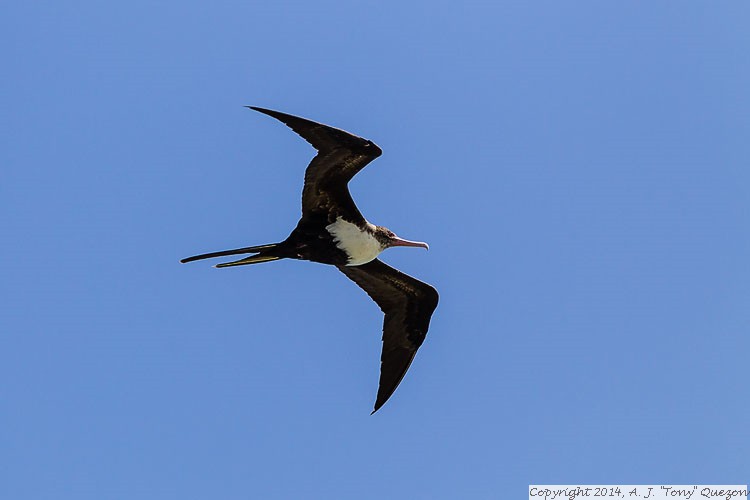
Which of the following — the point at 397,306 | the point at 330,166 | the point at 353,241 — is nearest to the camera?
the point at 330,166

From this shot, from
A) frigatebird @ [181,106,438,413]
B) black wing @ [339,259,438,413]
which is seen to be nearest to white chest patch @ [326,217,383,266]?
frigatebird @ [181,106,438,413]

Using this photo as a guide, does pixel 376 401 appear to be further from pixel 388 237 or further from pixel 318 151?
pixel 318 151

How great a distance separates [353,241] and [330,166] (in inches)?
26.9

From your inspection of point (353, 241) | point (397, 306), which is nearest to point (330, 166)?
point (353, 241)

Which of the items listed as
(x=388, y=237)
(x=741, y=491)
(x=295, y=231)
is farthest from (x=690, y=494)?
(x=295, y=231)

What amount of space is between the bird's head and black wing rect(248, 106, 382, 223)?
26 cm

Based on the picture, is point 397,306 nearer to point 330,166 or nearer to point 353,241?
point 353,241

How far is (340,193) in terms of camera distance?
8094 mm

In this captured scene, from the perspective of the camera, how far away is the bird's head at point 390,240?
850cm

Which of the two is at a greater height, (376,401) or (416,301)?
(416,301)

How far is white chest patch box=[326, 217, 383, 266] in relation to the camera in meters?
8.23

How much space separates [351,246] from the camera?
8320mm

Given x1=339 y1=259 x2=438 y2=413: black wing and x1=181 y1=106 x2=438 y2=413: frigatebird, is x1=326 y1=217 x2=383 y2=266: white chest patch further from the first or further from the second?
x1=339 y1=259 x2=438 y2=413: black wing

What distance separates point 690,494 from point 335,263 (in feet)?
10.8
